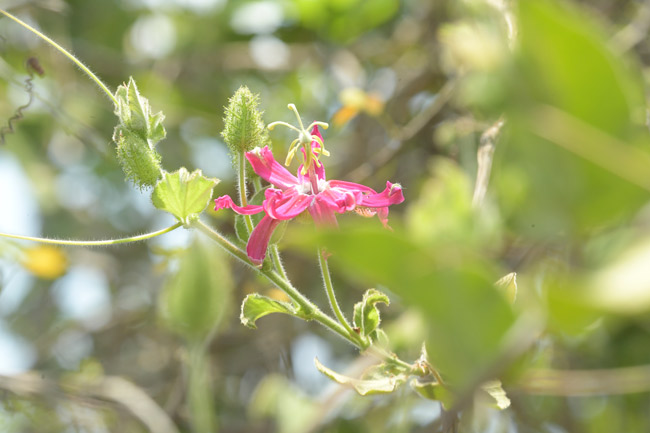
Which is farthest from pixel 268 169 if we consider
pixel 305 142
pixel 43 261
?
pixel 43 261

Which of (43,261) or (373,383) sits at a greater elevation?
(43,261)

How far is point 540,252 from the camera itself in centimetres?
118

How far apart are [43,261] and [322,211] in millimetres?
1351

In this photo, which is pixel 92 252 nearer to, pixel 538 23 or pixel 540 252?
pixel 540 252

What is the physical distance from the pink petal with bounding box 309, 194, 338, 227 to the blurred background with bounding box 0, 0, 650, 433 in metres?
0.13

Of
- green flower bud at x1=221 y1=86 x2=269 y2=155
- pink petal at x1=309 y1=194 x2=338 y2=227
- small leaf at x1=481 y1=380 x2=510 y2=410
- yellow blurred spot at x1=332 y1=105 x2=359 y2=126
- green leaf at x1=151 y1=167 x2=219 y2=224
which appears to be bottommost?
small leaf at x1=481 y1=380 x2=510 y2=410

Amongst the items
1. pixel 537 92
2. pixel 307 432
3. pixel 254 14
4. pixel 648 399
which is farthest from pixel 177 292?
pixel 254 14

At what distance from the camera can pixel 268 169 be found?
957 mm

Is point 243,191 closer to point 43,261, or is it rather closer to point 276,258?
point 276,258

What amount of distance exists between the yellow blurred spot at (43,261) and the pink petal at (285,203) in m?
1.31

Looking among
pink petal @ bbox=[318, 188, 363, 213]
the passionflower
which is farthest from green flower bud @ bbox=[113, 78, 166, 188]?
pink petal @ bbox=[318, 188, 363, 213]

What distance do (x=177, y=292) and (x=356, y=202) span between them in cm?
39

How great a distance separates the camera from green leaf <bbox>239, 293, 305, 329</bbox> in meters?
0.86

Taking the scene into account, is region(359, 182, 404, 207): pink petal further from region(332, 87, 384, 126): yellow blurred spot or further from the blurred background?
region(332, 87, 384, 126): yellow blurred spot
